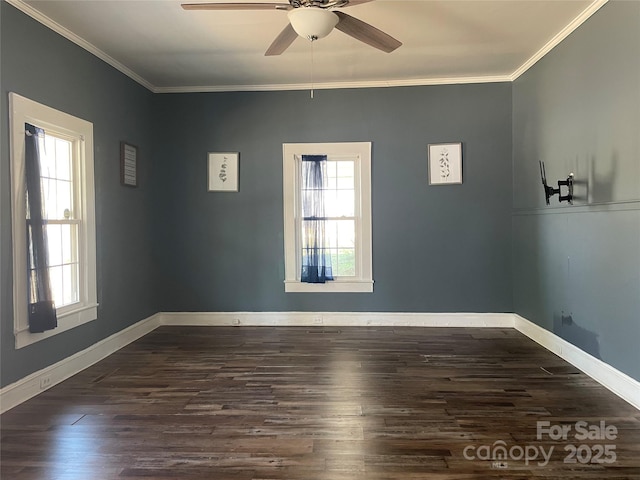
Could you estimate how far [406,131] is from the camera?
5.14m

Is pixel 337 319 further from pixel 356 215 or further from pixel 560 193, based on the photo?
pixel 560 193

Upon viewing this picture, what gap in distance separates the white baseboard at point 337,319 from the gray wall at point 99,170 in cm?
61

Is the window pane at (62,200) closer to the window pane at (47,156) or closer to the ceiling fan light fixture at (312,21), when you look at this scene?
the window pane at (47,156)

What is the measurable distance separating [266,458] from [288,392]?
882 millimetres

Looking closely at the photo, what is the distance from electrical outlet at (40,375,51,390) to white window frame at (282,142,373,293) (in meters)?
2.59

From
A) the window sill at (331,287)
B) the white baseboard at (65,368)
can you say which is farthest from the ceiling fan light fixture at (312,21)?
the white baseboard at (65,368)

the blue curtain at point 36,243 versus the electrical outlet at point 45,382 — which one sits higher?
the blue curtain at point 36,243

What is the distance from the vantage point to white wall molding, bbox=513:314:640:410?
3.01 m

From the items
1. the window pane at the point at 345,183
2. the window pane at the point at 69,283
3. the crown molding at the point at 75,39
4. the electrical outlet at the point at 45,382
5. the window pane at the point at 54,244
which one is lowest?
the electrical outlet at the point at 45,382

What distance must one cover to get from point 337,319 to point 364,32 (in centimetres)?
329

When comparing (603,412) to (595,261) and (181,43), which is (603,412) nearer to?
(595,261)

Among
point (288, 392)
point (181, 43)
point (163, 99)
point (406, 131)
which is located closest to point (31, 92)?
point (181, 43)

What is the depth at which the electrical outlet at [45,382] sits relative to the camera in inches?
131

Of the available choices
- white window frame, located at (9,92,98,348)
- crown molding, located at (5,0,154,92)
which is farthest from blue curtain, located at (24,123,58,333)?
crown molding, located at (5,0,154,92)
